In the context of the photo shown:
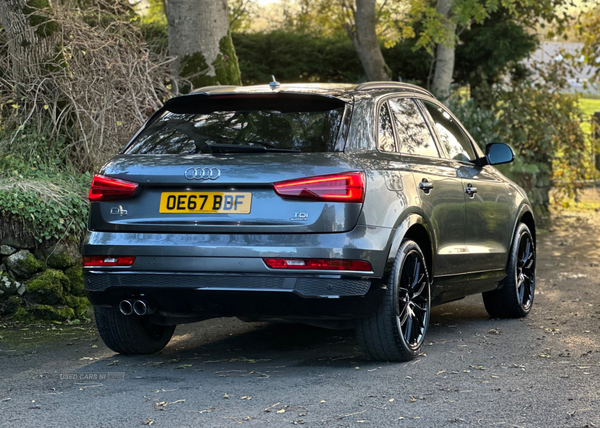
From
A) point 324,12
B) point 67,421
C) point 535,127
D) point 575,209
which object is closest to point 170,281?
point 67,421

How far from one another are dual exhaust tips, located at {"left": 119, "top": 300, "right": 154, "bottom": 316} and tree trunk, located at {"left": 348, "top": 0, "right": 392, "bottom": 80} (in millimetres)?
11828

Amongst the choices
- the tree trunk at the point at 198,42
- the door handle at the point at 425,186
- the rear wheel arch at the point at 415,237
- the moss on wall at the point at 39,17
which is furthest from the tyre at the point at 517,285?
the moss on wall at the point at 39,17

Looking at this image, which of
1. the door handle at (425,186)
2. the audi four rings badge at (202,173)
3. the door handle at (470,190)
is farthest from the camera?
the door handle at (470,190)

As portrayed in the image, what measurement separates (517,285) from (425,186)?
214cm

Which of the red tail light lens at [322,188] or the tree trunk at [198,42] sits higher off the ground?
the tree trunk at [198,42]

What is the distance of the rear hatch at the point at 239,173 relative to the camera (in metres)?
5.12

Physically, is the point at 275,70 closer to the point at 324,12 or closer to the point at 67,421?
the point at 324,12

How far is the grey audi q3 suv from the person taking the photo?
5.12m

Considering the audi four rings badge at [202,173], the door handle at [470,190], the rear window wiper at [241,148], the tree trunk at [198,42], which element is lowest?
the door handle at [470,190]

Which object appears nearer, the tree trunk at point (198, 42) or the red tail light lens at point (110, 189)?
the red tail light lens at point (110, 189)

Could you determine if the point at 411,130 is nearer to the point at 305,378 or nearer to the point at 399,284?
the point at 399,284

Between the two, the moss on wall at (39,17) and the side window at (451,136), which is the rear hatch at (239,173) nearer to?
the side window at (451,136)

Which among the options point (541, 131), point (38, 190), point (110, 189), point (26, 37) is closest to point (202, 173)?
point (110, 189)

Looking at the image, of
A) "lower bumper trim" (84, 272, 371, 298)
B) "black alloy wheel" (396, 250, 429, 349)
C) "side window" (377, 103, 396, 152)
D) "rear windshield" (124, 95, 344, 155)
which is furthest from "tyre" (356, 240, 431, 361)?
"rear windshield" (124, 95, 344, 155)
